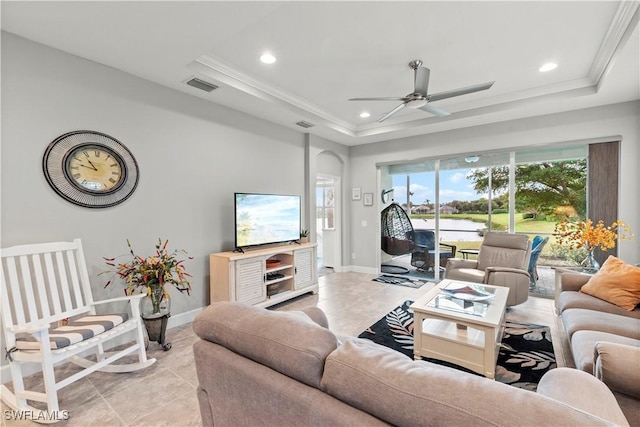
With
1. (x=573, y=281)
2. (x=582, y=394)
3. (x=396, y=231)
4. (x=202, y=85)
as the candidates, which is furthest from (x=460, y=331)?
(x=202, y=85)

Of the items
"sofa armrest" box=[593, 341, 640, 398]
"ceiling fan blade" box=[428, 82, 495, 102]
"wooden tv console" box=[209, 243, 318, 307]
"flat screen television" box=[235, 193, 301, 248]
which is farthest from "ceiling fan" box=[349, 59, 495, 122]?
"sofa armrest" box=[593, 341, 640, 398]

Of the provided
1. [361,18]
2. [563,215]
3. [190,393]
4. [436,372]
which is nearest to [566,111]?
[563,215]

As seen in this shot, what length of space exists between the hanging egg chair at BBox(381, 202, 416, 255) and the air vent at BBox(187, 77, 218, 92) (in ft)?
13.0

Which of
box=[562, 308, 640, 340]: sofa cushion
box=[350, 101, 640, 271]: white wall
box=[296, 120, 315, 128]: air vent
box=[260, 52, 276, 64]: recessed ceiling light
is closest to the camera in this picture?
box=[562, 308, 640, 340]: sofa cushion

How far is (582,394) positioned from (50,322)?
298cm

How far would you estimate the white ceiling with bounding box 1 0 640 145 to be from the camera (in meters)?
2.12

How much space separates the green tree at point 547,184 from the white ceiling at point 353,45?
825mm

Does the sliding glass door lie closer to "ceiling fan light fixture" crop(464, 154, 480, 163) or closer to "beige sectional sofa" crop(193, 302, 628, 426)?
"ceiling fan light fixture" crop(464, 154, 480, 163)

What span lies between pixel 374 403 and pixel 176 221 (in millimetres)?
3087

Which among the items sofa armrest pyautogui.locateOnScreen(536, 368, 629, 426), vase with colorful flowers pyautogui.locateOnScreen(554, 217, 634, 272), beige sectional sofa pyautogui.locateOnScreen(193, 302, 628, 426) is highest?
vase with colorful flowers pyautogui.locateOnScreen(554, 217, 634, 272)

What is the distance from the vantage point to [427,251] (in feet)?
17.6

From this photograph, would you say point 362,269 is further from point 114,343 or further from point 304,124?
point 114,343

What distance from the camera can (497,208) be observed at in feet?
15.2

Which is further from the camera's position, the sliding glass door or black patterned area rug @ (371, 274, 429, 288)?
black patterned area rug @ (371, 274, 429, 288)
